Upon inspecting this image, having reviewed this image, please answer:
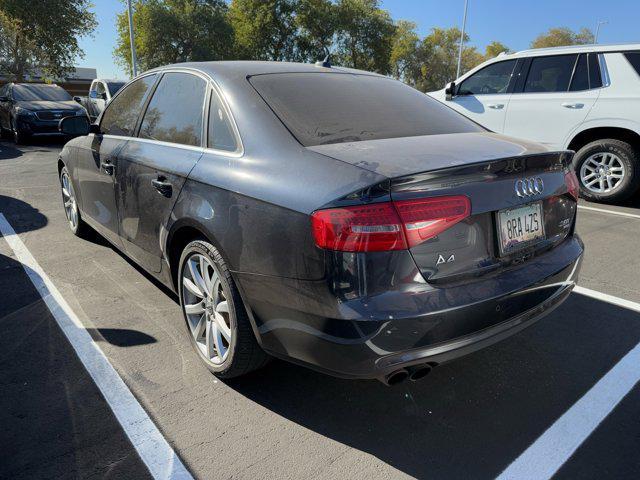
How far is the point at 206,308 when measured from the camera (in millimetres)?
2760

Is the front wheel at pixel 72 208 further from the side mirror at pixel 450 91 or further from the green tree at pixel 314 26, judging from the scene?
the green tree at pixel 314 26

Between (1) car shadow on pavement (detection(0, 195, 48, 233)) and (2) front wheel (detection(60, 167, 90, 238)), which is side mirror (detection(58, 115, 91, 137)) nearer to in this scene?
(2) front wheel (detection(60, 167, 90, 238))

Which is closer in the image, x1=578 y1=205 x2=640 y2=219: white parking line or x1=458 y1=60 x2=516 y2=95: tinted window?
x1=578 y1=205 x2=640 y2=219: white parking line

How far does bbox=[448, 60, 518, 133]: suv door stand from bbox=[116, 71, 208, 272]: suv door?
5.34m

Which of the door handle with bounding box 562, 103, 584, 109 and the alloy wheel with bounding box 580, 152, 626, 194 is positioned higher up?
the door handle with bounding box 562, 103, 584, 109

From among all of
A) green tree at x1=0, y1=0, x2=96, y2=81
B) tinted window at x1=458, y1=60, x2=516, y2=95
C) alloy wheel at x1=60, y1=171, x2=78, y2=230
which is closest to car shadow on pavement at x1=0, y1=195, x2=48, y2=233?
alloy wheel at x1=60, y1=171, x2=78, y2=230

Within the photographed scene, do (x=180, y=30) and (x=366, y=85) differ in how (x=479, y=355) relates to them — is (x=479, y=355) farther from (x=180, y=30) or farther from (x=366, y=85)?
(x=180, y=30)

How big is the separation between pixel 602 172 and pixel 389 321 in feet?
20.1

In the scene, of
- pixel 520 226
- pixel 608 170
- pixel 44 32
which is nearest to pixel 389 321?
pixel 520 226

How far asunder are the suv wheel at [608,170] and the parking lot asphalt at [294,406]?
3.48m

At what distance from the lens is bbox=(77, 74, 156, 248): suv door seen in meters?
3.64

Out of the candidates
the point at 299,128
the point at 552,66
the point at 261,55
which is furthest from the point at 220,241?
Result: the point at 261,55

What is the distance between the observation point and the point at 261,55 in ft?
128

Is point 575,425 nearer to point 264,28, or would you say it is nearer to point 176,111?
point 176,111
